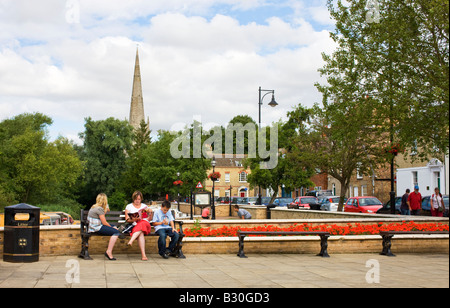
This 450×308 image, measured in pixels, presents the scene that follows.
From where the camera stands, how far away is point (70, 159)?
62750 mm

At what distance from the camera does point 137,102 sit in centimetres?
13275

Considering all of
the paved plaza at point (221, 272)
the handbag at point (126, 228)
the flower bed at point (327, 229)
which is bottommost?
the paved plaza at point (221, 272)

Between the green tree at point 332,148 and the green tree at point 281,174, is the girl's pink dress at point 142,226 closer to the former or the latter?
the green tree at point 332,148

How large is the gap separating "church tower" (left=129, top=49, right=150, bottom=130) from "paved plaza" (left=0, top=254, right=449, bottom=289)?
395ft

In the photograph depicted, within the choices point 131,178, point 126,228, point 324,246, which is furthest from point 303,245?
point 131,178

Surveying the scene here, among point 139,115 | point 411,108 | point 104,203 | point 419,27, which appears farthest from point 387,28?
point 139,115

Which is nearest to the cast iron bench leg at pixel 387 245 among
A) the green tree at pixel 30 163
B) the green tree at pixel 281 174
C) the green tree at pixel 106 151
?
the green tree at pixel 281 174

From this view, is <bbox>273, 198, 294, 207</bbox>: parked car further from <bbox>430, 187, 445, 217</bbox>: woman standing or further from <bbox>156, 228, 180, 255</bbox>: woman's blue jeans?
<bbox>156, 228, 180, 255</bbox>: woman's blue jeans

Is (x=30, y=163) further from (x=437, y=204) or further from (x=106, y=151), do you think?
(x=437, y=204)

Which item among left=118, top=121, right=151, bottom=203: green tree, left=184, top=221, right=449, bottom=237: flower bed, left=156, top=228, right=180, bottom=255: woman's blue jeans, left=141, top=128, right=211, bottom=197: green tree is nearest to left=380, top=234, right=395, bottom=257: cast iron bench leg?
left=184, top=221, right=449, bottom=237: flower bed

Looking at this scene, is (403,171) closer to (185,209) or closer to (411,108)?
(185,209)

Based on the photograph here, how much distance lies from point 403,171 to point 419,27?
1242 inches

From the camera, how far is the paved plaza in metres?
8.02

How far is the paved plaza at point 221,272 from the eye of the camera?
802 cm
